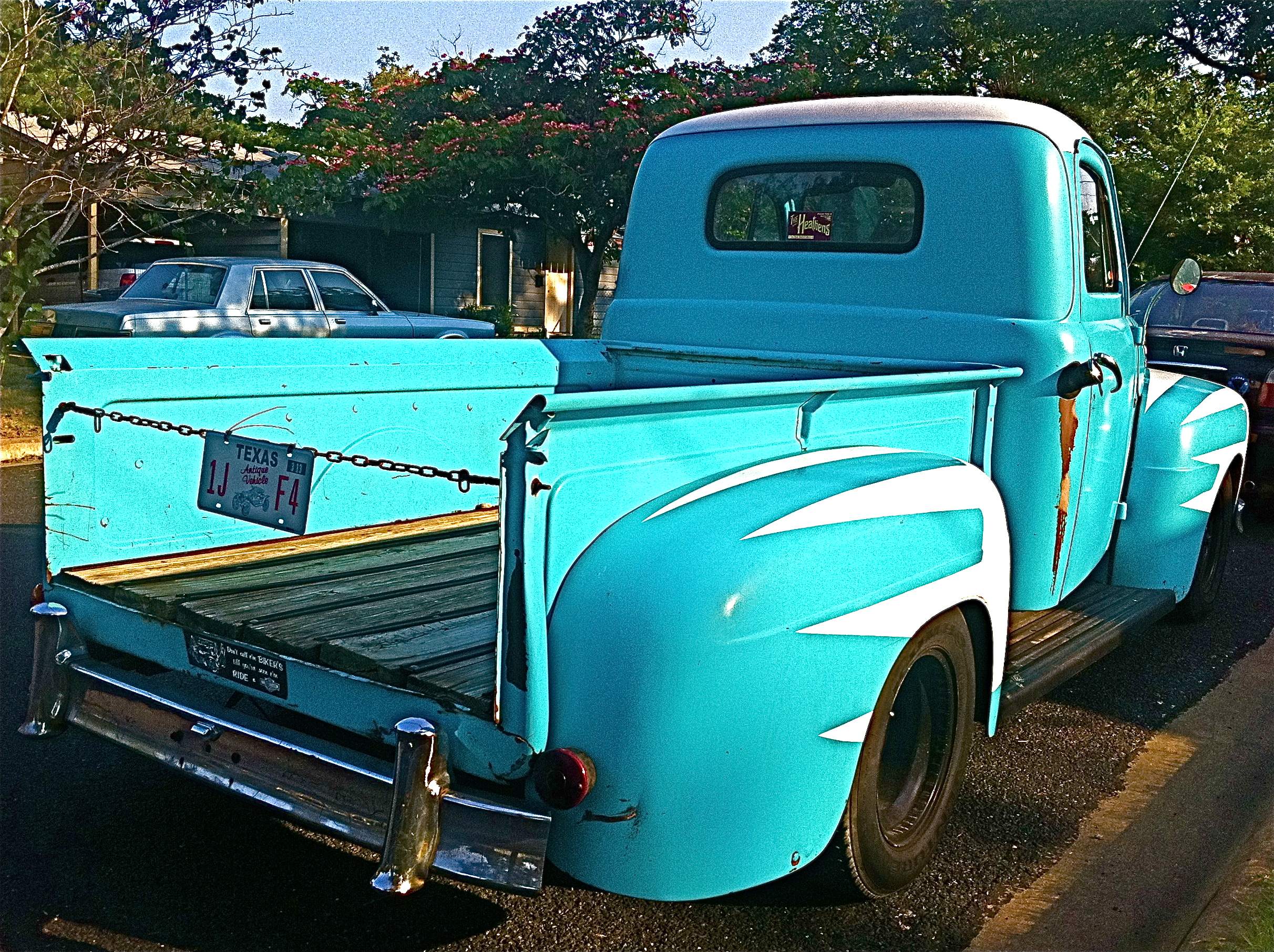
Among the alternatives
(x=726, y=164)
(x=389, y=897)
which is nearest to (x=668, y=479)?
(x=389, y=897)

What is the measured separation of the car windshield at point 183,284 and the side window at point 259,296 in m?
0.31

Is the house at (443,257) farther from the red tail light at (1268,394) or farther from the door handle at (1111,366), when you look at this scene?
the door handle at (1111,366)

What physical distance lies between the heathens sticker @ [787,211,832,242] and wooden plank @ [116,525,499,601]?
1593 millimetres

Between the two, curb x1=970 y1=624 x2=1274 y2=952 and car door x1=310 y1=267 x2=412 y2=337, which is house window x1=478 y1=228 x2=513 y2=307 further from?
curb x1=970 y1=624 x2=1274 y2=952

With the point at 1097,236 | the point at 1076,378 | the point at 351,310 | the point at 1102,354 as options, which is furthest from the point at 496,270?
the point at 1076,378

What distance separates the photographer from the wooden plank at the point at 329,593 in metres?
→ 2.90

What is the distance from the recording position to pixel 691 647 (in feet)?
7.60

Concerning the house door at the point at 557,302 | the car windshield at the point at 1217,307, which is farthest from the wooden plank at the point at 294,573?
the house door at the point at 557,302

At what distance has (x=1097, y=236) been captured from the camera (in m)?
4.51

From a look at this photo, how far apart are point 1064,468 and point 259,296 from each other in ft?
33.5

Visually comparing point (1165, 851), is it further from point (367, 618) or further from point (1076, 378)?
point (367, 618)

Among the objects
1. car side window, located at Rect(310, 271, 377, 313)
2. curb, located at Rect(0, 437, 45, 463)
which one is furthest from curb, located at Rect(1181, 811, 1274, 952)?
car side window, located at Rect(310, 271, 377, 313)

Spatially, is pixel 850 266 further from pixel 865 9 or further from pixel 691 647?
pixel 865 9

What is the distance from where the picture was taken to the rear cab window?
4324 mm
